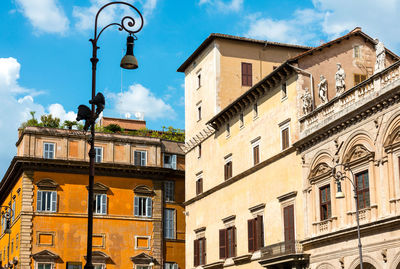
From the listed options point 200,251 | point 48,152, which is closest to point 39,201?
point 48,152

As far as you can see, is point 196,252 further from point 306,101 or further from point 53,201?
point 306,101

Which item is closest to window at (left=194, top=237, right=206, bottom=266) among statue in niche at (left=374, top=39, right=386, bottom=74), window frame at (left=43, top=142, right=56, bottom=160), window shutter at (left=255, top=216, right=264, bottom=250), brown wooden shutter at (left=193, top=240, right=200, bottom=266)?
brown wooden shutter at (left=193, top=240, right=200, bottom=266)

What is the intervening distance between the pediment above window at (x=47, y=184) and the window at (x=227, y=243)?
1765 centimetres

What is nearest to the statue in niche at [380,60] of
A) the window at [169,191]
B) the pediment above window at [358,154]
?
the pediment above window at [358,154]

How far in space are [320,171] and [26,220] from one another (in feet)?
96.8

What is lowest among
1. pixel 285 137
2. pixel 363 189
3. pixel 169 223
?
pixel 363 189

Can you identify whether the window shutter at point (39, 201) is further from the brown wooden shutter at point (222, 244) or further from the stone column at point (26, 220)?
the brown wooden shutter at point (222, 244)

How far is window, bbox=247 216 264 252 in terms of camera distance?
127ft

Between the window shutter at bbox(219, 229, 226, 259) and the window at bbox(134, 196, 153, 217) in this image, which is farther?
the window at bbox(134, 196, 153, 217)

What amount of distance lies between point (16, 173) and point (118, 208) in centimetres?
934

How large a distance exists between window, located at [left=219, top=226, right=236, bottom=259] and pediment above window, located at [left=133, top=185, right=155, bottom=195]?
15.9 m

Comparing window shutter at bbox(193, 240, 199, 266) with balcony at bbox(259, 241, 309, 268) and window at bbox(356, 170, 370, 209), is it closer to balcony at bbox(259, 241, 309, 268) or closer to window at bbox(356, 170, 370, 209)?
balcony at bbox(259, 241, 309, 268)

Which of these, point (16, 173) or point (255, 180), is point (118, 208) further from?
point (255, 180)

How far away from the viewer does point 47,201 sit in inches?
2184
